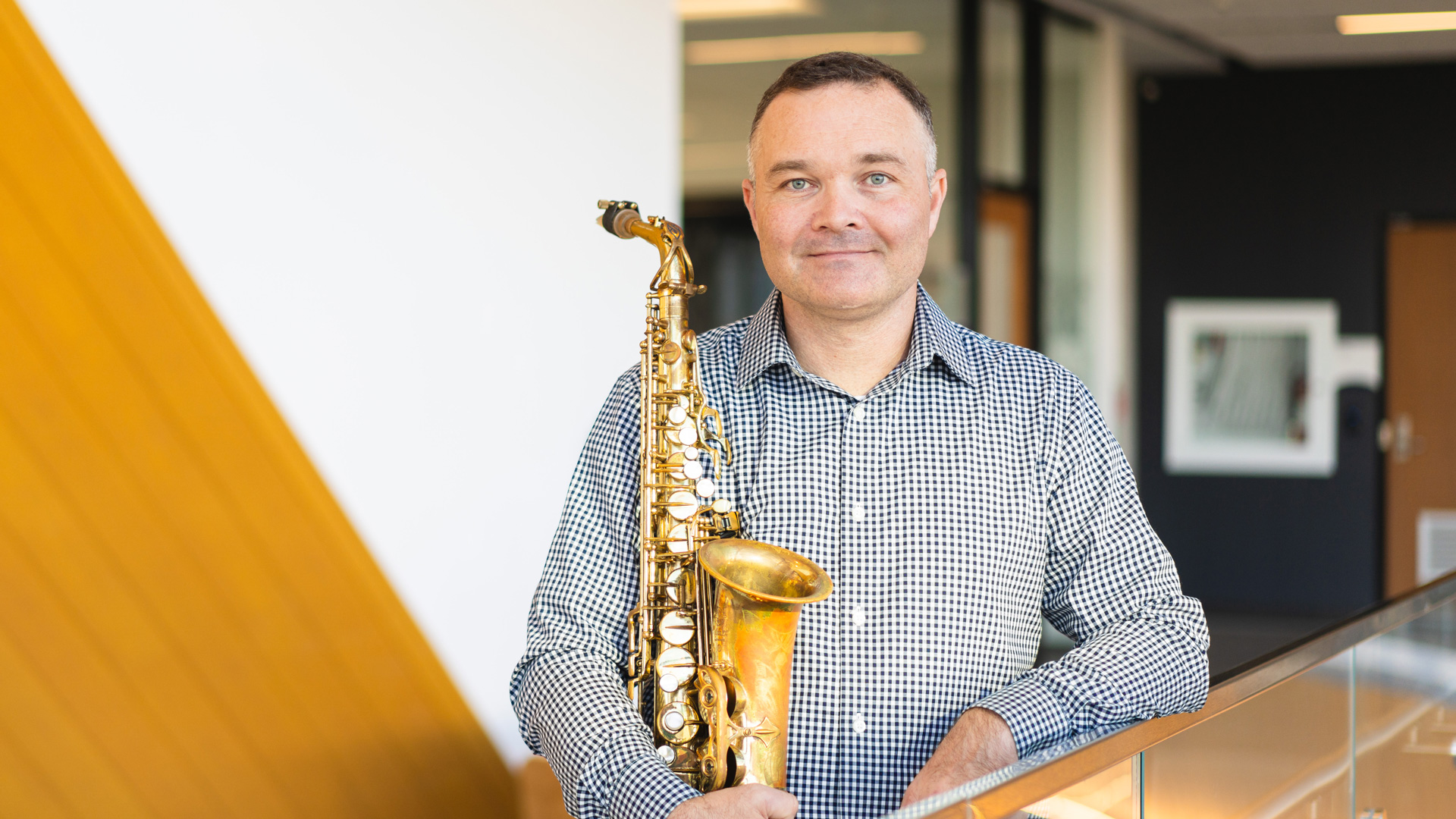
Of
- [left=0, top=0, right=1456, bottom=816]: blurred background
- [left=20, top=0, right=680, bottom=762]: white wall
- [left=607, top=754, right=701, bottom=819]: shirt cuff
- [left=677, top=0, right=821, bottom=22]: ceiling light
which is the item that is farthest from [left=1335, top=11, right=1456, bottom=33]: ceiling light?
[left=607, top=754, right=701, bottom=819]: shirt cuff

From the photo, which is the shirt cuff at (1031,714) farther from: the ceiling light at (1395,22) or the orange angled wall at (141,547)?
the ceiling light at (1395,22)

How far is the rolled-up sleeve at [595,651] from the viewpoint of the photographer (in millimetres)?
1428

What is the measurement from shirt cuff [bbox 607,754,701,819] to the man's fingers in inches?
2.6

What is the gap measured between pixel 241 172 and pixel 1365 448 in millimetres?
6251

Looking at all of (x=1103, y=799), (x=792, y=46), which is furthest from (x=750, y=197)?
(x=792, y=46)

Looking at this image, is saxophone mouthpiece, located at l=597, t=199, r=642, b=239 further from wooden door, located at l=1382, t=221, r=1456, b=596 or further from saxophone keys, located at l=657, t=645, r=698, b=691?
wooden door, located at l=1382, t=221, r=1456, b=596

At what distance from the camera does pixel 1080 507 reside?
5.34 ft

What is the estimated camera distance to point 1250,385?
23.7ft

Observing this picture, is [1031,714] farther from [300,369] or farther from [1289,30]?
[1289,30]

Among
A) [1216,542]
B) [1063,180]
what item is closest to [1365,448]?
[1216,542]

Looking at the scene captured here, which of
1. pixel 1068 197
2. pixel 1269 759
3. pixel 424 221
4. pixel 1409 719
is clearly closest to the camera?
pixel 1269 759

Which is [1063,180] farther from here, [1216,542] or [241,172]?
[241,172]

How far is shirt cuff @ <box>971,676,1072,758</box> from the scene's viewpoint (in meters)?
1.46

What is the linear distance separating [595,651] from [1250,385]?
6447 millimetres
